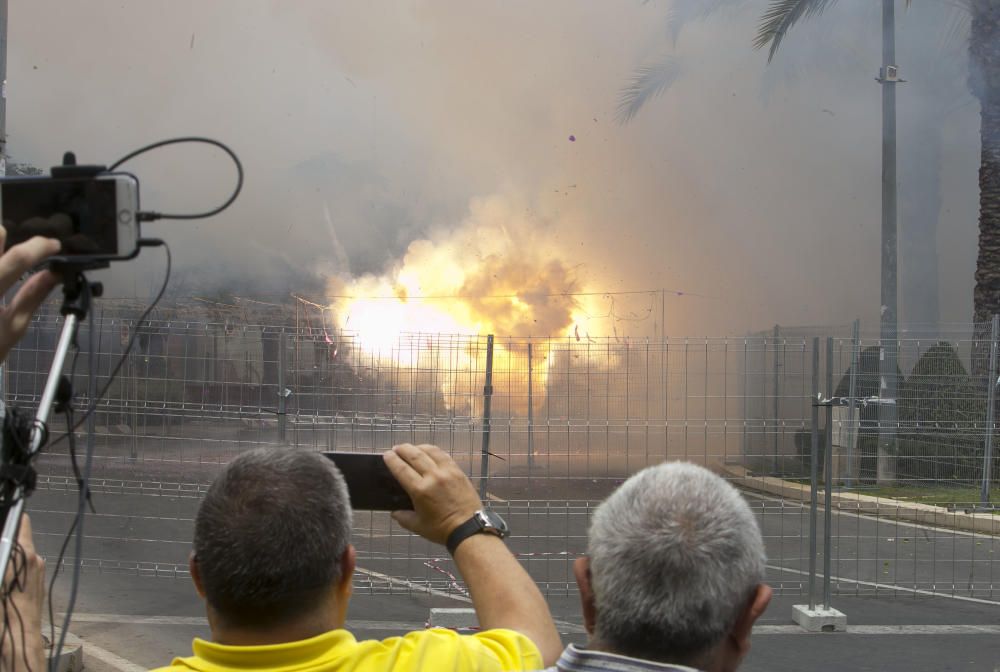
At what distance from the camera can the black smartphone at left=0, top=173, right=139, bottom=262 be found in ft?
5.64

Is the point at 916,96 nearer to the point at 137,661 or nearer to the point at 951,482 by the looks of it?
the point at 951,482

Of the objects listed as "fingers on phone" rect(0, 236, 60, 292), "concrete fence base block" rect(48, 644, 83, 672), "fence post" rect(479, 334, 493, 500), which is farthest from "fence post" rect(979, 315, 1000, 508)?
"fingers on phone" rect(0, 236, 60, 292)

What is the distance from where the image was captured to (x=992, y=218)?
1394cm

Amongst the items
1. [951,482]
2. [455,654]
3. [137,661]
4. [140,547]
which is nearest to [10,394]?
[140,547]

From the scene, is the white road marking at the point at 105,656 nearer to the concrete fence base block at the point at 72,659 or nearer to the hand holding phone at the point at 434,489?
the concrete fence base block at the point at 72,659

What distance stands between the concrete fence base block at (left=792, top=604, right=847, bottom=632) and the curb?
2.50ft

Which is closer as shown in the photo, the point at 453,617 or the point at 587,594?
the point at 587,594

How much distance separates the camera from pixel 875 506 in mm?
7266

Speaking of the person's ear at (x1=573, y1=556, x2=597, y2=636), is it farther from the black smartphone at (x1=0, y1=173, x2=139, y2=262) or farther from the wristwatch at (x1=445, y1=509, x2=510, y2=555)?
the black smartphone at (x1=0, y1=173, x2=139, y2=262)

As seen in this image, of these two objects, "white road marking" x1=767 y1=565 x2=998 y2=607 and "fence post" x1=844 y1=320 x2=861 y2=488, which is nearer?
"white road marking" x1=767 y1=565 x2=998 y2=607

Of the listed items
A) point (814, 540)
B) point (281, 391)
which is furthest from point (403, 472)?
point (814, 540)

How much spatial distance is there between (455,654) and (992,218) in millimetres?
14156

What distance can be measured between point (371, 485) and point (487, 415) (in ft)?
14.7

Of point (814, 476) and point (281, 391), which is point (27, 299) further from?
point (814, 476)
